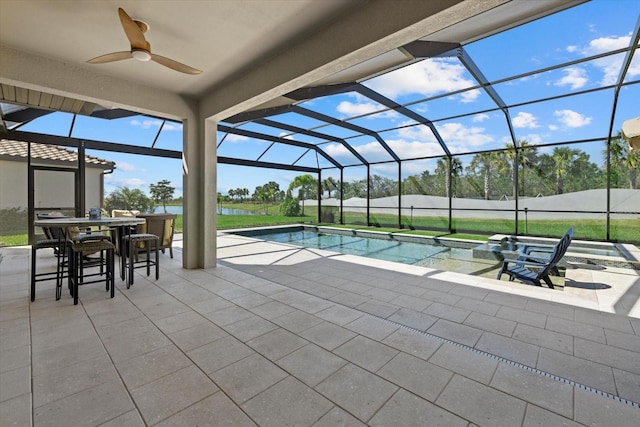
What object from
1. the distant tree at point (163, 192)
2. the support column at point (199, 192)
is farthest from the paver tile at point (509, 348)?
the distant tree at point (163, 192)

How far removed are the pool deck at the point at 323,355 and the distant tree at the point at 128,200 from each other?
167 inches

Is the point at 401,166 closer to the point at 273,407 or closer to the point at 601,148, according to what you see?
the point at 601,148

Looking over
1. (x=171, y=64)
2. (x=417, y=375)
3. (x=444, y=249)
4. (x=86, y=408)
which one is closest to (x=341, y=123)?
(x=444, y=249)

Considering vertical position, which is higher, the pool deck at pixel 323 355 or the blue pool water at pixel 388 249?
the pool deck at pixel 323 355

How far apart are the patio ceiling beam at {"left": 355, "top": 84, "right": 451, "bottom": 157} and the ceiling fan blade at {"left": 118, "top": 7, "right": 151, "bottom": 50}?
3.58m

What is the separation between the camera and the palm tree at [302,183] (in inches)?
507

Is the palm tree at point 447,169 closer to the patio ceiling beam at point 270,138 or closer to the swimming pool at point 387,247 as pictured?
the swimming pool at point 387,247

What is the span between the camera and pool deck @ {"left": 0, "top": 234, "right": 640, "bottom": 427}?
4.88 ft

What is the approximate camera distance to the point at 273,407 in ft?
4.95

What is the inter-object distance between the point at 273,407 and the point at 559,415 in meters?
1.47

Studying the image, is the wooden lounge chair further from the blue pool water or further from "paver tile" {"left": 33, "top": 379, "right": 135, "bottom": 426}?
"paver tile" {"left": 33, "top": 379, "right": 135, "bottom": 426}

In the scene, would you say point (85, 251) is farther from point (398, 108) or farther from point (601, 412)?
point (398, 108)

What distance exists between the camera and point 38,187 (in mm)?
6082

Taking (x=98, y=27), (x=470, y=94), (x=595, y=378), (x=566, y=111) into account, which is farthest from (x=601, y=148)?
(x=98, y=27)
